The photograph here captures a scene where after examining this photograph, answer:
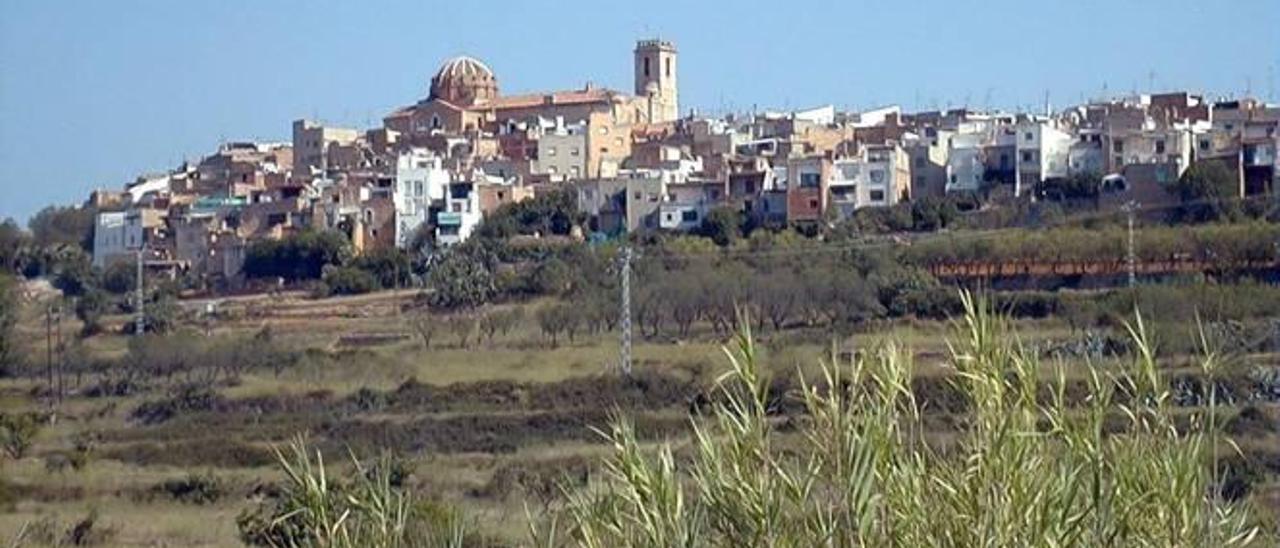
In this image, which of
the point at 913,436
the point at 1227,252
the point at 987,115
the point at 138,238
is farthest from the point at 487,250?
the point at 913,436

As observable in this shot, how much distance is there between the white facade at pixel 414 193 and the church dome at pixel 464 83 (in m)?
11.9

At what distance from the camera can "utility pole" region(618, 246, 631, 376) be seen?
1956 cm

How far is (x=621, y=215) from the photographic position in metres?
31.8

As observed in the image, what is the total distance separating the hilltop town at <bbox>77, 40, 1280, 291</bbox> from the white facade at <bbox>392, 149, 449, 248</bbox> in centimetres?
4

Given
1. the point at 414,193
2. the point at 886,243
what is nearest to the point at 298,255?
the point at 414,193

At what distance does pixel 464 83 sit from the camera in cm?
4725

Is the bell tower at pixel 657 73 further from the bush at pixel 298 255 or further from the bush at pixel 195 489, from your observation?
the bush at pixel 195 489

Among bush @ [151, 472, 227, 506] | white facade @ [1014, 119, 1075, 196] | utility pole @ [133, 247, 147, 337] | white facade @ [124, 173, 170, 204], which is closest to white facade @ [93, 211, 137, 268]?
white facade @ [124, 173, 170, 204]

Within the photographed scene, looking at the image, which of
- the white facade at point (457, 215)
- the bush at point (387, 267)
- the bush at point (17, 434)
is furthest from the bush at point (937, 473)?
the white facade at point (457, 215)

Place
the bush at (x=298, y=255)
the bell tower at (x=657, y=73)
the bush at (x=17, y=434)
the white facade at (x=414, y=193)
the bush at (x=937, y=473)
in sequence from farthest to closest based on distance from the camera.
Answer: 1. the bell tower at (x=657, y=73)
2. the white facade at (x=414, y=193)
3. the bush at (x=298, y=255)
4. the bush at (x=17, y=434)
5. the bush at (x=937, y=473)

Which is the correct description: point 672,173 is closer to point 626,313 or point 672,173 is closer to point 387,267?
point 387,267

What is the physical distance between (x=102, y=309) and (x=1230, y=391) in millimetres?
17283

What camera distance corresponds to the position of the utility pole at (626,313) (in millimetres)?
19562

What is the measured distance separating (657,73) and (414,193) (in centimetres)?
1764
